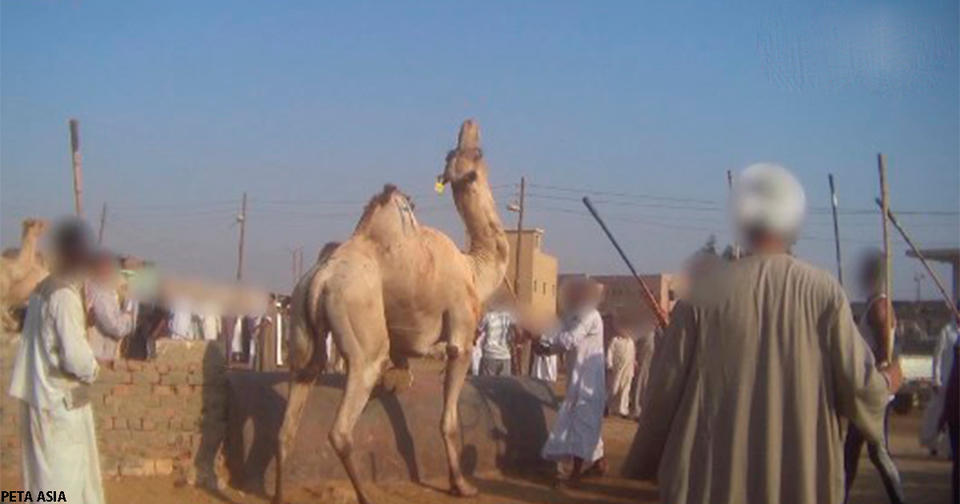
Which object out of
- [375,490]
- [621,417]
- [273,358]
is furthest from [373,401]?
[273,358]

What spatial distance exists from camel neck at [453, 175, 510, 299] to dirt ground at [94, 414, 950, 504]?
1774mm

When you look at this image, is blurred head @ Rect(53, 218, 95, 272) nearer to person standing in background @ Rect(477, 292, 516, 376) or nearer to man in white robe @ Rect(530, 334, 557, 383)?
person standing in background @ Rect(477, 292, 516, 376)

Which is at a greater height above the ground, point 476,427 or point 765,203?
point 765,203

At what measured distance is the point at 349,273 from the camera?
891 centimetres

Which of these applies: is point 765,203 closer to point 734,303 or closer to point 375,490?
point 734,303

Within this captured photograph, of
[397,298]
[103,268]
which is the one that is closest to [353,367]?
[397,298]

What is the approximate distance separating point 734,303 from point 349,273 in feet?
17.5

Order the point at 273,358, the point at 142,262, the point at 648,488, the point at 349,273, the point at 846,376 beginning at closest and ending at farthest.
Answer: the point at 846,376
the point at 349,273
the point at 648,488
the point at 142,262
the point at 273,358

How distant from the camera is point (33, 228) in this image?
950 cm

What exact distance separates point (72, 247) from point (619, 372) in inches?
484

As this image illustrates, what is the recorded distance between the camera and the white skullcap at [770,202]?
4.00m

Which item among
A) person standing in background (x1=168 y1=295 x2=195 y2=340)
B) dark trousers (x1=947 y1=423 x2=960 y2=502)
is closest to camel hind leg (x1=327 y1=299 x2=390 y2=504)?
dark trousers (x1=947 y1=423 x2=960 y2=502)

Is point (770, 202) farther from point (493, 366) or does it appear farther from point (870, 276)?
point (493, 366)

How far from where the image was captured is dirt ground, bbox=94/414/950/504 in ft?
29.3
